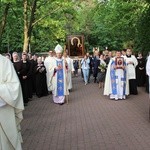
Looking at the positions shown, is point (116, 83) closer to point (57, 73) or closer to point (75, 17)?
Result: point (57, 73)

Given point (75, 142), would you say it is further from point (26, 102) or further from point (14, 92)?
point (26, 102)

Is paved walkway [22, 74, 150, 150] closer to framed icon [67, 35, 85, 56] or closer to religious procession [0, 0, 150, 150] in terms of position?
religious procession [0, 0, 150, 150]

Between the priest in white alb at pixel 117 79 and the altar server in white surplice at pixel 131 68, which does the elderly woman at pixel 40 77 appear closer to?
the priest in white alb at pixel 117 79

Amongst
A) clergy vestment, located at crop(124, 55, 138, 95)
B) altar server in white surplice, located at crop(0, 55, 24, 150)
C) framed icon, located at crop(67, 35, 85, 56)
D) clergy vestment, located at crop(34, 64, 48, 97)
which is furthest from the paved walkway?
framed icon, located at crop(67, 35, 85, 56)

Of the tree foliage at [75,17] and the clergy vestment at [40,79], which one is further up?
the tree foliage at [75,17]

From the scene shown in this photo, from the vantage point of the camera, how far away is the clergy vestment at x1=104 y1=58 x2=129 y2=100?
1777cm

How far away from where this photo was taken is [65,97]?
18266 millimetres

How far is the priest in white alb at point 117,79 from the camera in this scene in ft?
58.4

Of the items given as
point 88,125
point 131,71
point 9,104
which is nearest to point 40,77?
point 131,71

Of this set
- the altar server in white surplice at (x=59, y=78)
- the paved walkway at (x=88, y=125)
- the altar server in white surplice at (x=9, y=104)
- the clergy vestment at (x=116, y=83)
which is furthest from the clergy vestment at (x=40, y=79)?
the altar server in white surplice at (x=9, y=104)

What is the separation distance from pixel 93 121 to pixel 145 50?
14.6 m

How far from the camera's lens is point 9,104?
5.41 metres

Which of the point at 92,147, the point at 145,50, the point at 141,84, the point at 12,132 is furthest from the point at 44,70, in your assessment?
the point at 12,132

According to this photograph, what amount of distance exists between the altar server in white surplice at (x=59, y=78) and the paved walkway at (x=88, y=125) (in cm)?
46
